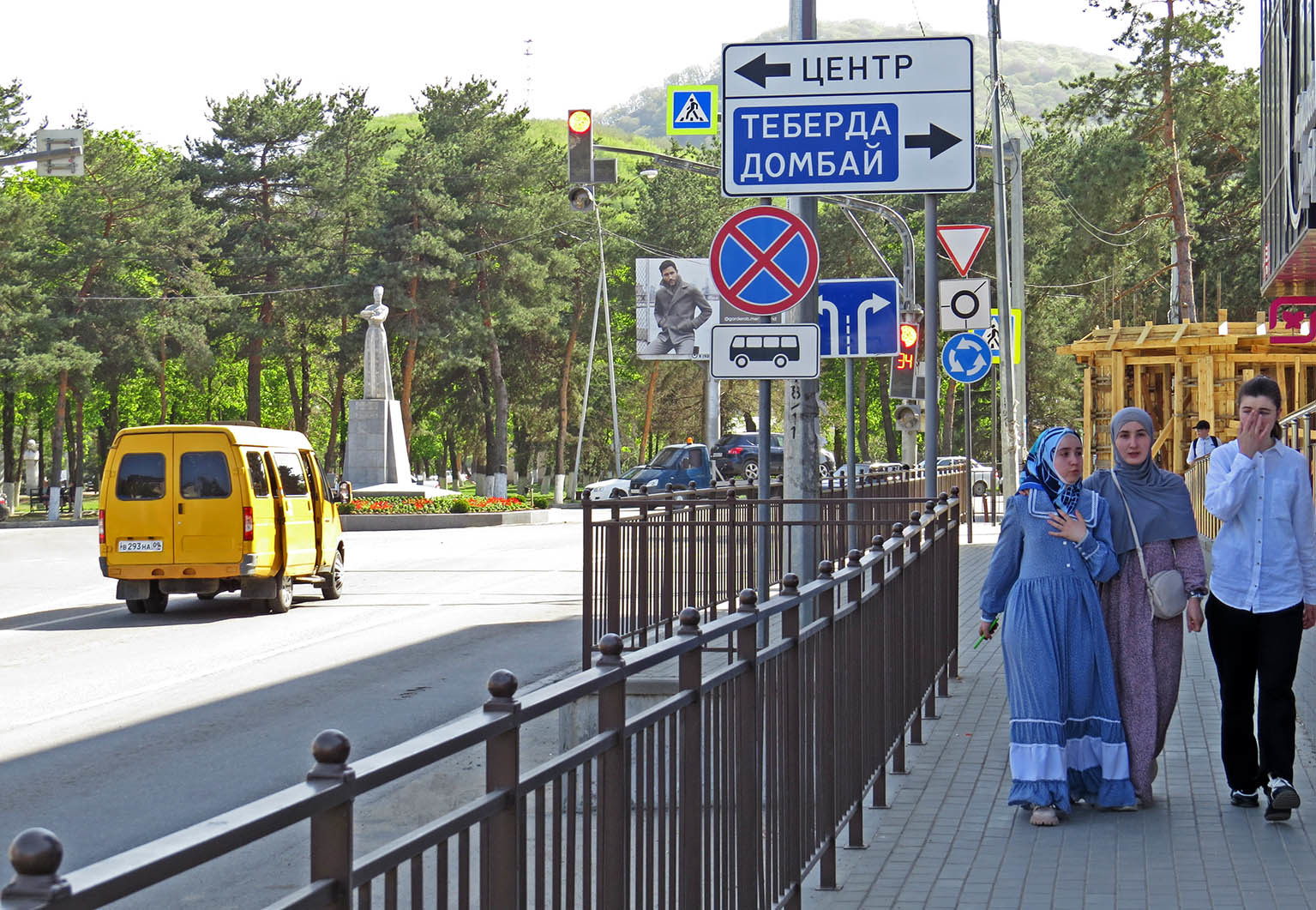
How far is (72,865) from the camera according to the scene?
6.93 meters

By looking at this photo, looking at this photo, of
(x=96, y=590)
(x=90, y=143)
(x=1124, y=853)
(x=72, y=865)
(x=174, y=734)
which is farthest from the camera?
(x=90, y=143)

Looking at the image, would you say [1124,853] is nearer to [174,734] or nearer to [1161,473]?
[1161,473]

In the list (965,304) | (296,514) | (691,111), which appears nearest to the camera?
(965,304)

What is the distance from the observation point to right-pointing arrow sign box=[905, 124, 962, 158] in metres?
9.30

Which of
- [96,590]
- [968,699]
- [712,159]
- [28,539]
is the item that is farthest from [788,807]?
[712,159]

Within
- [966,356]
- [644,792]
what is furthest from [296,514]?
[644,792]

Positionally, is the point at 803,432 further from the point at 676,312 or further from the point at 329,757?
the point at 676,312

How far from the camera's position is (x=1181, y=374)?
27.7m

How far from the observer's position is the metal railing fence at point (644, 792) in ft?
6.48

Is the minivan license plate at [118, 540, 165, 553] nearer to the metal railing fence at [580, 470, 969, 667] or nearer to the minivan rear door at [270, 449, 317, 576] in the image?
the minivan rear door at [270, 449, 317, 576]

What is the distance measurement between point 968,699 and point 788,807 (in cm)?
590

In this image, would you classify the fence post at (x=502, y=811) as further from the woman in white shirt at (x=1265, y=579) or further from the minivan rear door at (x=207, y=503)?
the minivan rear door at (x=207, y=503)

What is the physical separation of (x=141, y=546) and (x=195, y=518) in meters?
0.66

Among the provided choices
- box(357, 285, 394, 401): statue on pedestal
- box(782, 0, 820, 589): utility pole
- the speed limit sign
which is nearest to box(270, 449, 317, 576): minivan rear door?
the speed limit sign
